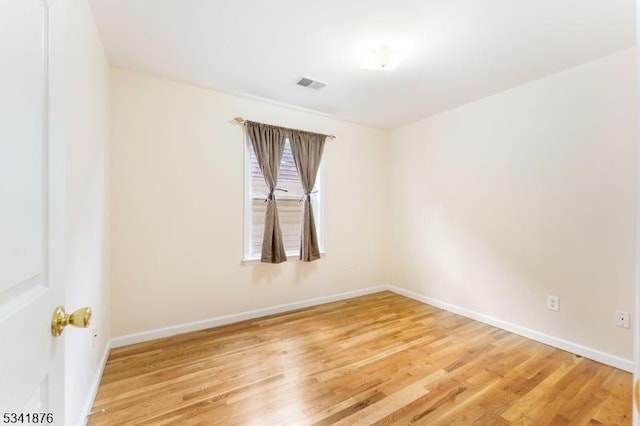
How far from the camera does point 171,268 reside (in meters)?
2.73

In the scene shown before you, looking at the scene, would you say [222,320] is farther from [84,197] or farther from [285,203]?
[84,197]

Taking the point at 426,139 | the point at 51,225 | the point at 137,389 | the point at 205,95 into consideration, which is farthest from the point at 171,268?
the point at 426,139

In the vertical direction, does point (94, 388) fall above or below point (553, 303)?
below

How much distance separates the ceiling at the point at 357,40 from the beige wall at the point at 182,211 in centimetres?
32

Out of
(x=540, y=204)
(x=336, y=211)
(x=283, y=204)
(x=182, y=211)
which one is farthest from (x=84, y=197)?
(x=540, y=204)

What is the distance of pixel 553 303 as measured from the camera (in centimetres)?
254

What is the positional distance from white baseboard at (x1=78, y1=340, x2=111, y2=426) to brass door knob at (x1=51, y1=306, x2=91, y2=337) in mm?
1316

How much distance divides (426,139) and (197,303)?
3413 millimetres

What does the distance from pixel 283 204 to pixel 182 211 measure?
1138 millimetres

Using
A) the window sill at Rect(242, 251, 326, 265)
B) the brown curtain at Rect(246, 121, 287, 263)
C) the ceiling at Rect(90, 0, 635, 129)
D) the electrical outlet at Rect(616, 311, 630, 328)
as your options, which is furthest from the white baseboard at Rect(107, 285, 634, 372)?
the ceiling at Rect(90, 0, 635, 129)

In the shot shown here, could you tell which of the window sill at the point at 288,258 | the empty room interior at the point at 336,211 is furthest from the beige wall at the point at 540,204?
the window sill at the point at 288,258

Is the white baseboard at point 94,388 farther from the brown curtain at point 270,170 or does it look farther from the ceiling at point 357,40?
the ceiling at point 357,40

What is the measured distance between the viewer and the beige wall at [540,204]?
2.21m

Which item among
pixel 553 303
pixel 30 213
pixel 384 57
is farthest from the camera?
pixel 553 303
